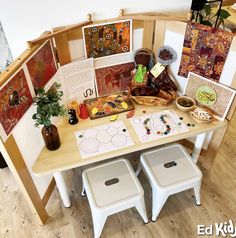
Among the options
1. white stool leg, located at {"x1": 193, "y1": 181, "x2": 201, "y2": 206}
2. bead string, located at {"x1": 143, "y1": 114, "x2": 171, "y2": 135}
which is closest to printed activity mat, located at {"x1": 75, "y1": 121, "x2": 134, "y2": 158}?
bead string, located at {"x1": 143, "y1": 114, "x2": 171, "y2": 135}

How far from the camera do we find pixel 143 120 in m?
1.49

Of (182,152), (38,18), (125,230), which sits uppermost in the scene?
(38,18)

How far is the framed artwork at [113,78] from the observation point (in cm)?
158

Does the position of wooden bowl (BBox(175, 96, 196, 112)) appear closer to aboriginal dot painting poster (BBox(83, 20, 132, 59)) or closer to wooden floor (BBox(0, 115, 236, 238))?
aboriginal dot painting poster (BBox(83, 20, 132, 59))

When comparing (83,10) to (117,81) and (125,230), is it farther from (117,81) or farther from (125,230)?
(125,230)

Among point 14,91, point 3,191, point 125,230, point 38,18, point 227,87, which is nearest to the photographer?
point 14,91

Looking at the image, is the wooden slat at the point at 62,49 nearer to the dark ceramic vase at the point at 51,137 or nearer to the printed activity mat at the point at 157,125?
the dark ceramic vase at the point at 51,137

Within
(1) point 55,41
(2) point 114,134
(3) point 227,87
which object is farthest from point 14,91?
(3) point 227,87

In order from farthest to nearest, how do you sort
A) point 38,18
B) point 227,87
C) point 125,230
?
point 125,230 < point 227,87 < point 38,18

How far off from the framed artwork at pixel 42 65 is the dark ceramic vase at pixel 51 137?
0.78 feet

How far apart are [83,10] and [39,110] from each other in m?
0.63

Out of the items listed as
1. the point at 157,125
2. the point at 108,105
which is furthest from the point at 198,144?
the point at 108,105

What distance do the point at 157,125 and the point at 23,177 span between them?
84cm

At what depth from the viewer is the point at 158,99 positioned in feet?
5.10
